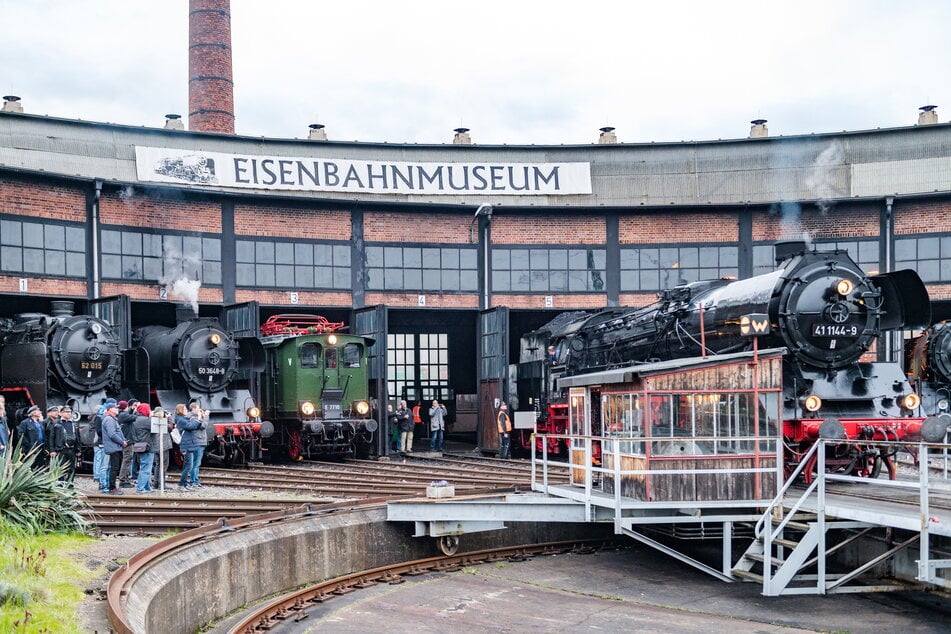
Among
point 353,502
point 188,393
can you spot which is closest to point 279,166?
point 188,393

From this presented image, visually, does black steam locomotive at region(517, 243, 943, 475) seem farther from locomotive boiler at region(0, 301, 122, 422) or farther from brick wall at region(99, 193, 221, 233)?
brick wall at region(99, 193, 221, 233)

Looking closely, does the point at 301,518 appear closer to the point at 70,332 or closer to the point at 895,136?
the point at 70,332

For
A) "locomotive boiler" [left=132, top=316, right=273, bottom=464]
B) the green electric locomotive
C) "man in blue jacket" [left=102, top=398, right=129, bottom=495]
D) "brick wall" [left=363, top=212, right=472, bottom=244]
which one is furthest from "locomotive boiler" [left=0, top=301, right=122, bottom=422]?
"brick wall" [left=363, top=212, right=472, bottom=244]

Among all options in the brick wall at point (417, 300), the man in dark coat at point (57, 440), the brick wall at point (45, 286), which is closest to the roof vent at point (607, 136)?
the brick wall at point (417, 300)

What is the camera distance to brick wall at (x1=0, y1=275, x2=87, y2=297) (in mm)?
23844

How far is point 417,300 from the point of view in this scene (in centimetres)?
2855

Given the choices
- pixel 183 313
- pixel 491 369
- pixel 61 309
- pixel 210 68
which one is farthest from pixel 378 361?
pixel 210 68

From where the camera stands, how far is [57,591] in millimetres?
8523

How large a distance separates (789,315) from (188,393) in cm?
1453

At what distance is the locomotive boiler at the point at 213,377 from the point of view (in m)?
22.9

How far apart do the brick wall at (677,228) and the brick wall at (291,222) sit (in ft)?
26.2

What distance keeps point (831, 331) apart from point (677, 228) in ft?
47.6

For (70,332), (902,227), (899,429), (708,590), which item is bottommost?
(708,590)

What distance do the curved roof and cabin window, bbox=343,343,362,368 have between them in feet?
15.5
